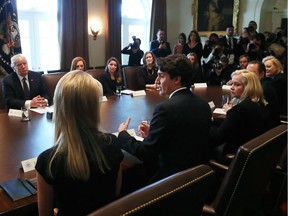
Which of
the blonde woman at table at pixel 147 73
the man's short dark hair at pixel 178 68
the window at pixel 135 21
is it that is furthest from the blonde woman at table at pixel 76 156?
the window at pixel 135 21

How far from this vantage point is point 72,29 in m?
6.25

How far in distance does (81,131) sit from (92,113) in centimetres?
8

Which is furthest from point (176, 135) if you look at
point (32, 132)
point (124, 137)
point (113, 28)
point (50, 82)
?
point (113, 28)

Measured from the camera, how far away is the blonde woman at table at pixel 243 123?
7.35 feet

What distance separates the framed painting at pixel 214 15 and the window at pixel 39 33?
380cm

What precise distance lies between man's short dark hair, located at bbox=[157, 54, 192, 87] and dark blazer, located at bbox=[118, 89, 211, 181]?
0.08 meters

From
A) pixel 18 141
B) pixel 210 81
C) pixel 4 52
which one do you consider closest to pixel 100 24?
pixel 4 52

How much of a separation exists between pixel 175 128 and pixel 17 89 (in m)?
2.25

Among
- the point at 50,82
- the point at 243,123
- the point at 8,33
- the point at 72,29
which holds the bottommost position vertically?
the point at 243,123

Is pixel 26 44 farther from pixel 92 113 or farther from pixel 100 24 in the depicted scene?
pixel 92 113

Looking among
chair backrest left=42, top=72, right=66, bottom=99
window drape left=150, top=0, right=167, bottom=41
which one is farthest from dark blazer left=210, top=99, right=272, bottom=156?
window drape left=150, top=0, right=167, bottom=41

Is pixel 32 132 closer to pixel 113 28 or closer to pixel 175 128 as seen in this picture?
pixel 175 128

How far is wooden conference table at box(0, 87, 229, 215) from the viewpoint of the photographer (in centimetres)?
131

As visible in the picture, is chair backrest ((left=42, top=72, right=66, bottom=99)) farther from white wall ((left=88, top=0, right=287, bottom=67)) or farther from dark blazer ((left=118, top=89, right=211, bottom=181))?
white wall ((left=88, top=0, right=287, bottom=67))
